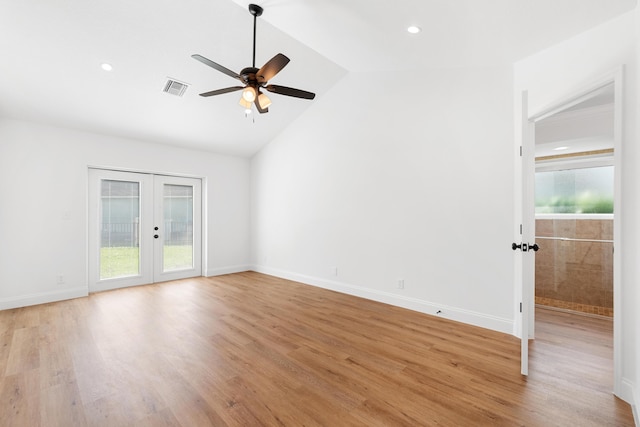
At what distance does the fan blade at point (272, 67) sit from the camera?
2.41 meters

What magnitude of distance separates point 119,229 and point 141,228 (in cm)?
34

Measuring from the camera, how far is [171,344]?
2.90 m

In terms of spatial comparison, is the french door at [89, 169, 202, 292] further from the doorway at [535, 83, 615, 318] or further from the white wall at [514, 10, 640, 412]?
the doorway at [535, 83, 615, 318]

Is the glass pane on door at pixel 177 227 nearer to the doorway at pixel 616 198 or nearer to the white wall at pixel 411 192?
the white wall at pixel 411 192

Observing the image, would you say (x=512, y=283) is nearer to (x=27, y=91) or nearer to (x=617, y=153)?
(x=617, y=153)

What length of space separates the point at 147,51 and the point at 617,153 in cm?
456

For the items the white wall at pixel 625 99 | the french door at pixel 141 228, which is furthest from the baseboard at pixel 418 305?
the french door at pixel 141 228

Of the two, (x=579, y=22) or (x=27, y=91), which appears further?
(x=27, y=91)

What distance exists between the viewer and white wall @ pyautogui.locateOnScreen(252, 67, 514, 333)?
328cm

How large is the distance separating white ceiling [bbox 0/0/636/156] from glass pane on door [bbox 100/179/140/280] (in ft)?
3.72

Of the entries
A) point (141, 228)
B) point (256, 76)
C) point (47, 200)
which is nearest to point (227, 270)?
point (141, 228)

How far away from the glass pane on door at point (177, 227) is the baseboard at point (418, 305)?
2384 mm

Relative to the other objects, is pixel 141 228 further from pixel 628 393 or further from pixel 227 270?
pixel 628 393

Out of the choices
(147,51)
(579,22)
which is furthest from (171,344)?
(579,22)
